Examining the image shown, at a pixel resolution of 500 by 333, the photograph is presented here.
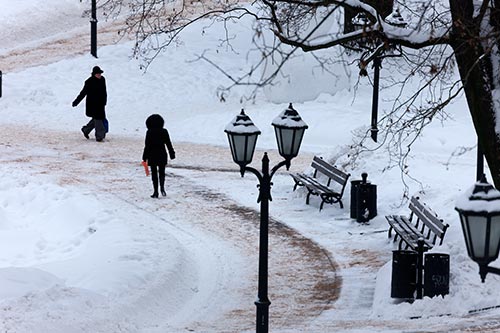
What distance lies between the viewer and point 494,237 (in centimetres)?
737

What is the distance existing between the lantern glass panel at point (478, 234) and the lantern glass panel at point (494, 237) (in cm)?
5

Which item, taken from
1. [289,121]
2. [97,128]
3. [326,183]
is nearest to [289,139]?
[289,121]

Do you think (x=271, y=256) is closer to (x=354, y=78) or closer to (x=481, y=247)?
(x=481, y=247)

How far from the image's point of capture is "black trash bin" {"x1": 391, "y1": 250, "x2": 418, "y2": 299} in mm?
13219

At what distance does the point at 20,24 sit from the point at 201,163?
54.0 feet

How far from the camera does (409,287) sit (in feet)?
43.5

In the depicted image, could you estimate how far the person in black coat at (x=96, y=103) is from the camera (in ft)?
78.8

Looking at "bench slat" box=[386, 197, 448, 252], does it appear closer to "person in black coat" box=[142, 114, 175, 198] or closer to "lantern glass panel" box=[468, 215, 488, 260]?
"person in black coat" box=[142, 114, 175, 198]

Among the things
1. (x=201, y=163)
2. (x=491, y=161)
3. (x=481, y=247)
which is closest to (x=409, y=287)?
(x=491, y=161)

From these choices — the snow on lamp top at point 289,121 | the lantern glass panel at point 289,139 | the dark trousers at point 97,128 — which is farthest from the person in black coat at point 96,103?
the lantern glass panel at point 289,139

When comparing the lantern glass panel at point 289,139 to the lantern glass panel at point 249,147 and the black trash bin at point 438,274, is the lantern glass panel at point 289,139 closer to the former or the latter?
the lantern glass panel at point 249,147

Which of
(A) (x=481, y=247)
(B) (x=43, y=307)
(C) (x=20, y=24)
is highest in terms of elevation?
(C) (x=20, y=24)

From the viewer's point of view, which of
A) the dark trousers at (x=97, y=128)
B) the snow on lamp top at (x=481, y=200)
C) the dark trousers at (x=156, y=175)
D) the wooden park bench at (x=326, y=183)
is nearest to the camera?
the snow on lamp top at (x=481, y=200)

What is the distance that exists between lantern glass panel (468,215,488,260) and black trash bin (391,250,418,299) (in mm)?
5821
